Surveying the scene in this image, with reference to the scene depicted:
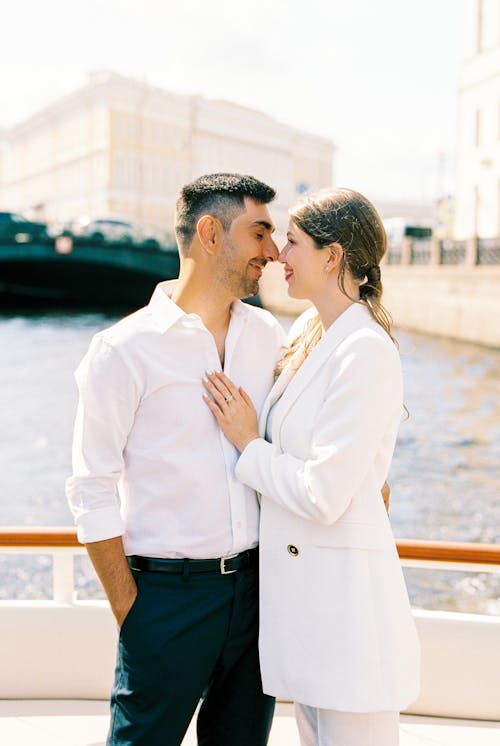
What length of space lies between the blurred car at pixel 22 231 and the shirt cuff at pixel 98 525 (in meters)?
24.8

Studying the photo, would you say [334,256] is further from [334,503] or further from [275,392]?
[334,503]

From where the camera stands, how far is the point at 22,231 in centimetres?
2611

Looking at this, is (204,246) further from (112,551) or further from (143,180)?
(143,180)

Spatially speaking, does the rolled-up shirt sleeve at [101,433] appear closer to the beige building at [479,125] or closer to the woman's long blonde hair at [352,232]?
the woman's long blonde hair at [352,232]

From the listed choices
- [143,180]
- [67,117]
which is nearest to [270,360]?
[143,180]

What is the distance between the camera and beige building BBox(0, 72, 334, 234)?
48.2 meters

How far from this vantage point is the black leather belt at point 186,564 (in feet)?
5.43

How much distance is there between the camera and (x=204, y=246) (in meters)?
1.70

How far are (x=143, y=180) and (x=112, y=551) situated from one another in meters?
49.5

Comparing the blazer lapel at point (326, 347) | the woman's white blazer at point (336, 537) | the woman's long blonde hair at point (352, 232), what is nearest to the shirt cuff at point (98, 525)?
the woman's white blazer at point (336, 537)

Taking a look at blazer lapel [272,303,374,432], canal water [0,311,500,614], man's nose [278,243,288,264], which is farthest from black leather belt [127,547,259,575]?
canal water [0,311,500,614]

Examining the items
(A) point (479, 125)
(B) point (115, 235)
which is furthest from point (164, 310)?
(A) point (479, 125)

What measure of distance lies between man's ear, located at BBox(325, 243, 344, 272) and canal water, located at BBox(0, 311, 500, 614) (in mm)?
6011

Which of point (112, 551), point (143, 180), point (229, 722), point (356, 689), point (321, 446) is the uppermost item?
point (143, 180)
